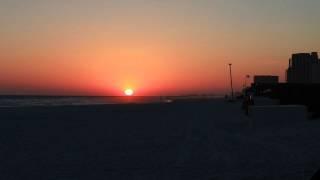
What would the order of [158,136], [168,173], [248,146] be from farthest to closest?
[158,136] < [248,146] < [168,173]

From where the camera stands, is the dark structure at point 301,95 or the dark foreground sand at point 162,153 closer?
the dark foreground sand at point 162,153

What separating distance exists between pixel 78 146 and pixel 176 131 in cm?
609

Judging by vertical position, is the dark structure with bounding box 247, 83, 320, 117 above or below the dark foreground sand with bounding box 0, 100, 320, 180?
above

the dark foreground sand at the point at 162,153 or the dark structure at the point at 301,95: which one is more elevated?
the dark structure at the point at 301,95

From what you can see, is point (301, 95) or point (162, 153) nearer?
point (162, 153)

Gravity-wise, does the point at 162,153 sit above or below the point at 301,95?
below

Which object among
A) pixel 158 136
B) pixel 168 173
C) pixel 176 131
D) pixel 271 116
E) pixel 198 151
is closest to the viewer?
pixel 168 173

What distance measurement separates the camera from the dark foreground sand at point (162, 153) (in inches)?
467

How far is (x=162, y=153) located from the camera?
49.6 feet

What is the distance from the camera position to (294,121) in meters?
24.1

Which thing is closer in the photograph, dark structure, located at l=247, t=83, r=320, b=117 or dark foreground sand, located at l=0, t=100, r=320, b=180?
dark foreground sand, located at l=0, t=100, r=320, b=180

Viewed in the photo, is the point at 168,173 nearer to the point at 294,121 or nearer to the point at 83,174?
the point at 83,174

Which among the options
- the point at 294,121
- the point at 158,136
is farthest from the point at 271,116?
the point at 158,136

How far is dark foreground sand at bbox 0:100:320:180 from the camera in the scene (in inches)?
467
